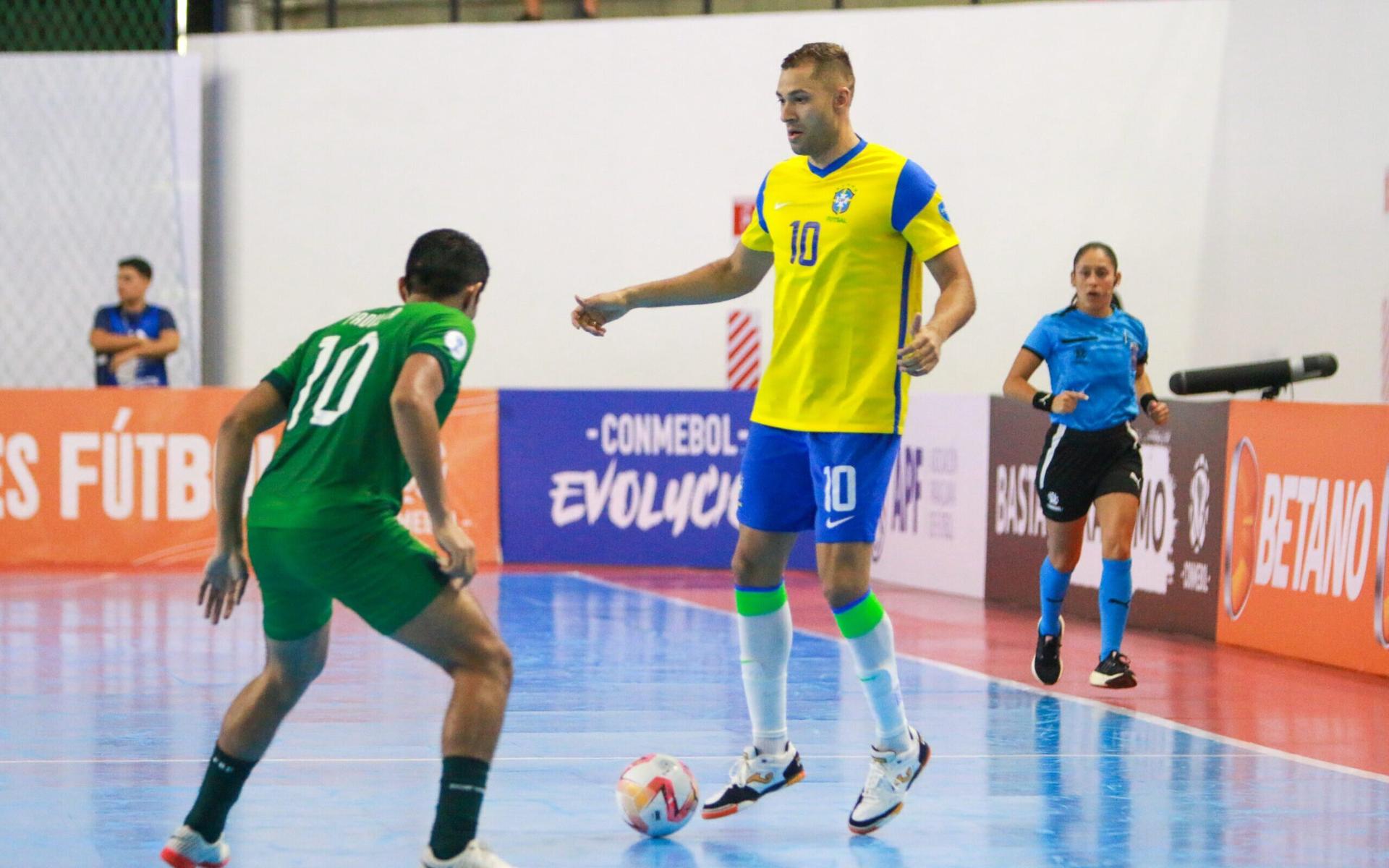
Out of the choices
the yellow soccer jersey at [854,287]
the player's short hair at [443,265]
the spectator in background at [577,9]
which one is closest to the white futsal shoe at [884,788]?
the yellow soccer jersey at [854,287]

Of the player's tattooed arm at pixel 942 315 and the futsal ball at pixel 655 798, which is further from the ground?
the player's tattooed arm at pixel 942 315

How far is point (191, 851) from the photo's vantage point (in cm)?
473

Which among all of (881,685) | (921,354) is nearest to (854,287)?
(921,354)

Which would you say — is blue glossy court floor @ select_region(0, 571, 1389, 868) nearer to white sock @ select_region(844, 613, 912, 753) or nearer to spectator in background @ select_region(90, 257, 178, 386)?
white sock @ select_region(844, 613, 912, 753)

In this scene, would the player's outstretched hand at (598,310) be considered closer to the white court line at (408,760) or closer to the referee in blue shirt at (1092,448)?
the white court line at (408,760)

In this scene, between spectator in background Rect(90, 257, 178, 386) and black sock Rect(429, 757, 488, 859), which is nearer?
black sock Rect(429, 757, 488, 859)

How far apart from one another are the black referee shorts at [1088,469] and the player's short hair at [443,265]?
14.7 ft

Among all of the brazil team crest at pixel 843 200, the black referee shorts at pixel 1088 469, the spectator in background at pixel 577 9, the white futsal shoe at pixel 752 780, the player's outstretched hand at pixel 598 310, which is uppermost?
the spectator in background at pixel 577 9

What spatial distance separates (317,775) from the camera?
635cm

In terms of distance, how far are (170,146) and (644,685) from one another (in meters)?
11.0

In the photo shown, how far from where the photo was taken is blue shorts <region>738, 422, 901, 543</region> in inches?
218

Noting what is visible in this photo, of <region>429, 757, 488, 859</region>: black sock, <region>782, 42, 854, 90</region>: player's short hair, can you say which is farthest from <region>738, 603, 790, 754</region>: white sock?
<region>782, 42, 854, 90</region>: player's short hair

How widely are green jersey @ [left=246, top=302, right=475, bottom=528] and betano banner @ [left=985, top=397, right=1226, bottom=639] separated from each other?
20.7 ft

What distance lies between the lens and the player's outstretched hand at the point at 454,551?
4422 mm
